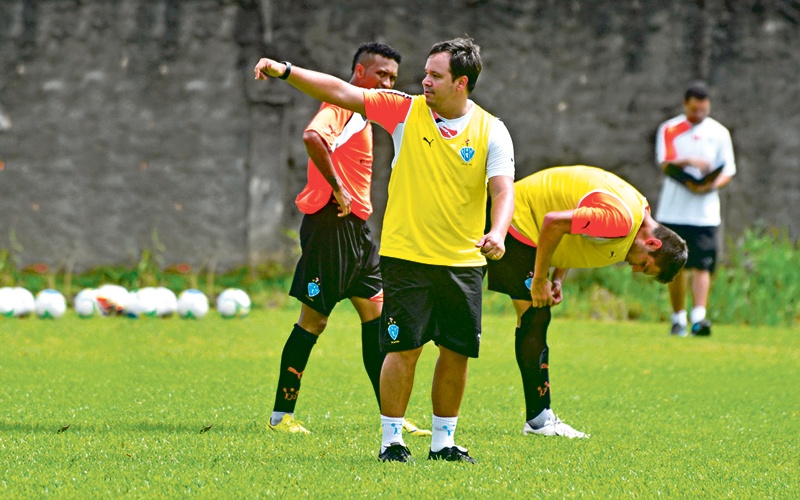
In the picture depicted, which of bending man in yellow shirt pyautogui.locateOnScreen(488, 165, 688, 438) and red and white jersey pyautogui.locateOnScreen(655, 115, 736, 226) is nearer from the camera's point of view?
bending man in yellow shirt pyautogui.locateOnScreen(488, 165, 688, 438)

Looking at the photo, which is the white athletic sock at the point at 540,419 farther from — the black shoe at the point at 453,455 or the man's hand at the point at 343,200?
the man's hand at the point at 343,200

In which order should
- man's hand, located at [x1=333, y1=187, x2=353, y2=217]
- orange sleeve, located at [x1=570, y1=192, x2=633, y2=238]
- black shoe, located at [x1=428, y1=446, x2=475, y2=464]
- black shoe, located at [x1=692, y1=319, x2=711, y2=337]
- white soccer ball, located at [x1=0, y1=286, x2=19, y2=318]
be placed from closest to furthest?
black shoe, located at [x1=428, y1=446, x2=475, y2=464] < orange sleeve, located at [x1=570, y1=192, x2=633, y2=238] < man's hand, located at [x1=333, y1=187, x2=353, y2=217] < black shoe, located at [x1=692, y1=319, x2=711, y2=337] < white soccer ball, located at [x1=0, y1=286, x2=19, y2=318]

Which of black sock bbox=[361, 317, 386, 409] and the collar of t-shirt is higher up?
the collar of t-shirt

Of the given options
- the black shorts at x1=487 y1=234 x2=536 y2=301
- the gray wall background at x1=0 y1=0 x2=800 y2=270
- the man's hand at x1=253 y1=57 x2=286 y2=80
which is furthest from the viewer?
the gray wall background at x1=0 y1=0 x2=800 y2=270

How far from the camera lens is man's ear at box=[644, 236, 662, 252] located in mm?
4836

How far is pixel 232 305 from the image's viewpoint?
9.59 m

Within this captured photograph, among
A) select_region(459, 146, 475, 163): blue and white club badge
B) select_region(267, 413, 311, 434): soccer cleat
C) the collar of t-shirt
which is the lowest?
select_region(267, 413, 311, 434): soccer cleat

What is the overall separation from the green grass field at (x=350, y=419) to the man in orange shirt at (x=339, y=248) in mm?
289

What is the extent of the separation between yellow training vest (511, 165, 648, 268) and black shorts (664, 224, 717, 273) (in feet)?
14.4

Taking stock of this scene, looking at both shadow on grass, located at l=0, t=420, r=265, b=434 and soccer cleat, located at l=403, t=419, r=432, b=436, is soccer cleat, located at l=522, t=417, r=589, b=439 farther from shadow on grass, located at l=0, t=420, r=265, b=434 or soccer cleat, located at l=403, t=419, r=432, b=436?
shadow on grass, located at l=0, t=420, r=265, b=434

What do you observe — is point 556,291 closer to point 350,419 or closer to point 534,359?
→ point 534,359

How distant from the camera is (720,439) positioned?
4840mm

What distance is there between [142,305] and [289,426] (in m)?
4.98

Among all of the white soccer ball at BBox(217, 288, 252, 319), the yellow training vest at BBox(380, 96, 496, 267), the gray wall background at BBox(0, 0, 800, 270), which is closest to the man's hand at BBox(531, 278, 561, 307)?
the yellow training vest at BBox(380, 96, 496, 267)
